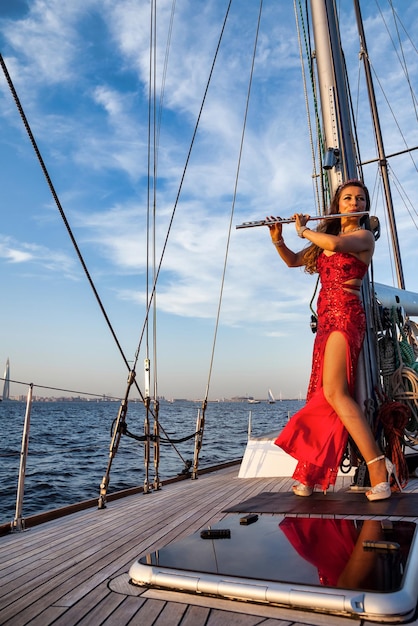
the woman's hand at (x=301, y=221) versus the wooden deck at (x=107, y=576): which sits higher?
the woman's hand at (x=301, y=221)

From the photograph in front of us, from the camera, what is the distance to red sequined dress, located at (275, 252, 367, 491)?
253 cm

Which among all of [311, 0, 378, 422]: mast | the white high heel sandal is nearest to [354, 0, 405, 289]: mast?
[311, 0, 378, 422]: mast

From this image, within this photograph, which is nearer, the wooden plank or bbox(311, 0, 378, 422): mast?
the wooden plank

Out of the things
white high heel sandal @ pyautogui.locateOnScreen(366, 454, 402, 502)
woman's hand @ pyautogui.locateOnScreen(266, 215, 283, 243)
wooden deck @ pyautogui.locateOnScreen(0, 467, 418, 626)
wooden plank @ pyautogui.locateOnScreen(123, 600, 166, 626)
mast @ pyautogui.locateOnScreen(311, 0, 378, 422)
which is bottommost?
wooden deck @ pyautogui.locateOnScreen(0, 467, 418, 626)

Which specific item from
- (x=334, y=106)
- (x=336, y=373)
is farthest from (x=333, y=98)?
(x=336, y=373)

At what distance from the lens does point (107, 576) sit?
5.04 ft

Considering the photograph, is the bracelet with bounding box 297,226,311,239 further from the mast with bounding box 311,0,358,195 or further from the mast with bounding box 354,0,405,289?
the mast with bounding box 354,0,405,289

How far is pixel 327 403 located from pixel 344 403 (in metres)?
0.14

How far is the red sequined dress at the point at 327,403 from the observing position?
2531mm

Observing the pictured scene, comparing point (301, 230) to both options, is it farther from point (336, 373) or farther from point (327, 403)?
point (327, 403)

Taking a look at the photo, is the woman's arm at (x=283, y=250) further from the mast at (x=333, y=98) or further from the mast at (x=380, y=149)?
the mast at (x=380, y=149)

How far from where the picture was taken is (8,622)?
122 cm

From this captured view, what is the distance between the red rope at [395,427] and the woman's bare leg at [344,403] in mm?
257

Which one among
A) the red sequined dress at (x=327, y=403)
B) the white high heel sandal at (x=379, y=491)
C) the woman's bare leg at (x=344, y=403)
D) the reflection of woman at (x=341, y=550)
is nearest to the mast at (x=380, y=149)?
the red sequined dress at (x=327, y=403)
